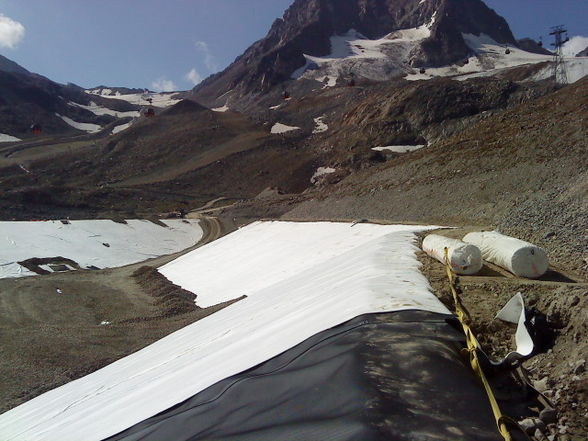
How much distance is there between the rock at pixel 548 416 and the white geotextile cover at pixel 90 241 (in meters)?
28.0

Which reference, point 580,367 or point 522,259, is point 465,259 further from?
point 580,367

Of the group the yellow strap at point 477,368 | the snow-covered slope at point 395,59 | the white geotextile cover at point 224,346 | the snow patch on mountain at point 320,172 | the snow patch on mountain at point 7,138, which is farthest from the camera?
the snow-covered slope at point 395,59

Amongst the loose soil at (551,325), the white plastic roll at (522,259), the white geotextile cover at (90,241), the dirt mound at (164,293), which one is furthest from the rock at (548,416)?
the white geotextile cover at (90,241)

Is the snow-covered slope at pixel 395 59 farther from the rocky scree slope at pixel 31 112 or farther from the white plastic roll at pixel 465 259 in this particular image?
the white plastic roll at pixel 465 259

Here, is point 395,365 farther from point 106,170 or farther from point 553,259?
point 106,170

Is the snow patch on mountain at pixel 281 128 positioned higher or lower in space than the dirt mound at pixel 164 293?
higher

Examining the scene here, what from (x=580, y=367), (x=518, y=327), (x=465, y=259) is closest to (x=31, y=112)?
(x=465, y=259)

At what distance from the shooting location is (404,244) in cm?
1098

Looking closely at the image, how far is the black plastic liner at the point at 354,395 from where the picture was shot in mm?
3311

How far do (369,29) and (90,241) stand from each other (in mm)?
181863

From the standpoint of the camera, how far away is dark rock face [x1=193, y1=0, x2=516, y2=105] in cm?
13775

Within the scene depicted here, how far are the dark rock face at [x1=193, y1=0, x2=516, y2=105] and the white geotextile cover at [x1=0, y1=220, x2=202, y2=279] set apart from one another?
10519cm

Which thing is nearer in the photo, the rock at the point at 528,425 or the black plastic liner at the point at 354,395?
the black plastic liner at the point at 354,395

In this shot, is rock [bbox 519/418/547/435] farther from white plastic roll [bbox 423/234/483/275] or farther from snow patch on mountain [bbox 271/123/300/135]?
snow patch on mountain [bbox 271/123/300/135]
